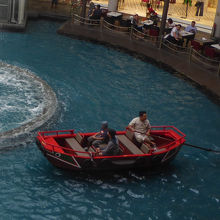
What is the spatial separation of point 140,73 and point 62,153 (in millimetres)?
10201

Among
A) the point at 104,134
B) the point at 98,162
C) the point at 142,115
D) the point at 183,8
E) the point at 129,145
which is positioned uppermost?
the point at 183,8

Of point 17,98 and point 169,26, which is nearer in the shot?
point 17,98

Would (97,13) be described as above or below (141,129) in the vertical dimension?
above

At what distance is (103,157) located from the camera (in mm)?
11727

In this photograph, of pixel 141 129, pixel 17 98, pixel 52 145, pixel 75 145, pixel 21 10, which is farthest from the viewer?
pixel 21 10

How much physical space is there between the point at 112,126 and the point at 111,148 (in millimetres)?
3374

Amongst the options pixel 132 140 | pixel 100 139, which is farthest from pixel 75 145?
pixel 132 140

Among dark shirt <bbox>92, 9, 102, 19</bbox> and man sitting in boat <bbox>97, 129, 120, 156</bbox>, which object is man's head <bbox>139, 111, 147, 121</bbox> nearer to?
man sitting in boat <bbox>97, 129, 120, 156</bbox>

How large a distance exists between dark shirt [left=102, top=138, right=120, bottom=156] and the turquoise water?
67 centimetres

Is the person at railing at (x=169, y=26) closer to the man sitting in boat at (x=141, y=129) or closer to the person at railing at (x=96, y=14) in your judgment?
the person at railing at (x=96, y=14)

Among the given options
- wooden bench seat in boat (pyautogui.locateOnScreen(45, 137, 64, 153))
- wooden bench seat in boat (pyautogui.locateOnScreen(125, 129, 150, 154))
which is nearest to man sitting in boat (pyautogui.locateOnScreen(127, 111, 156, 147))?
wooden bench seat in boat (pyautogui.locateOnScreen(125, 129, 150, 154))

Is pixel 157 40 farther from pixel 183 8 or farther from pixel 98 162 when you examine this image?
pixel 98 162

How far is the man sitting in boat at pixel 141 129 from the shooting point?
42.3 feet

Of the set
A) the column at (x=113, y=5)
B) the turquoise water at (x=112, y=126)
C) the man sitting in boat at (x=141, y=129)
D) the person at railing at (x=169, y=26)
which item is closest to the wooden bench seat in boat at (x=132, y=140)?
the man sitting in boat at (x=141, y=129)
